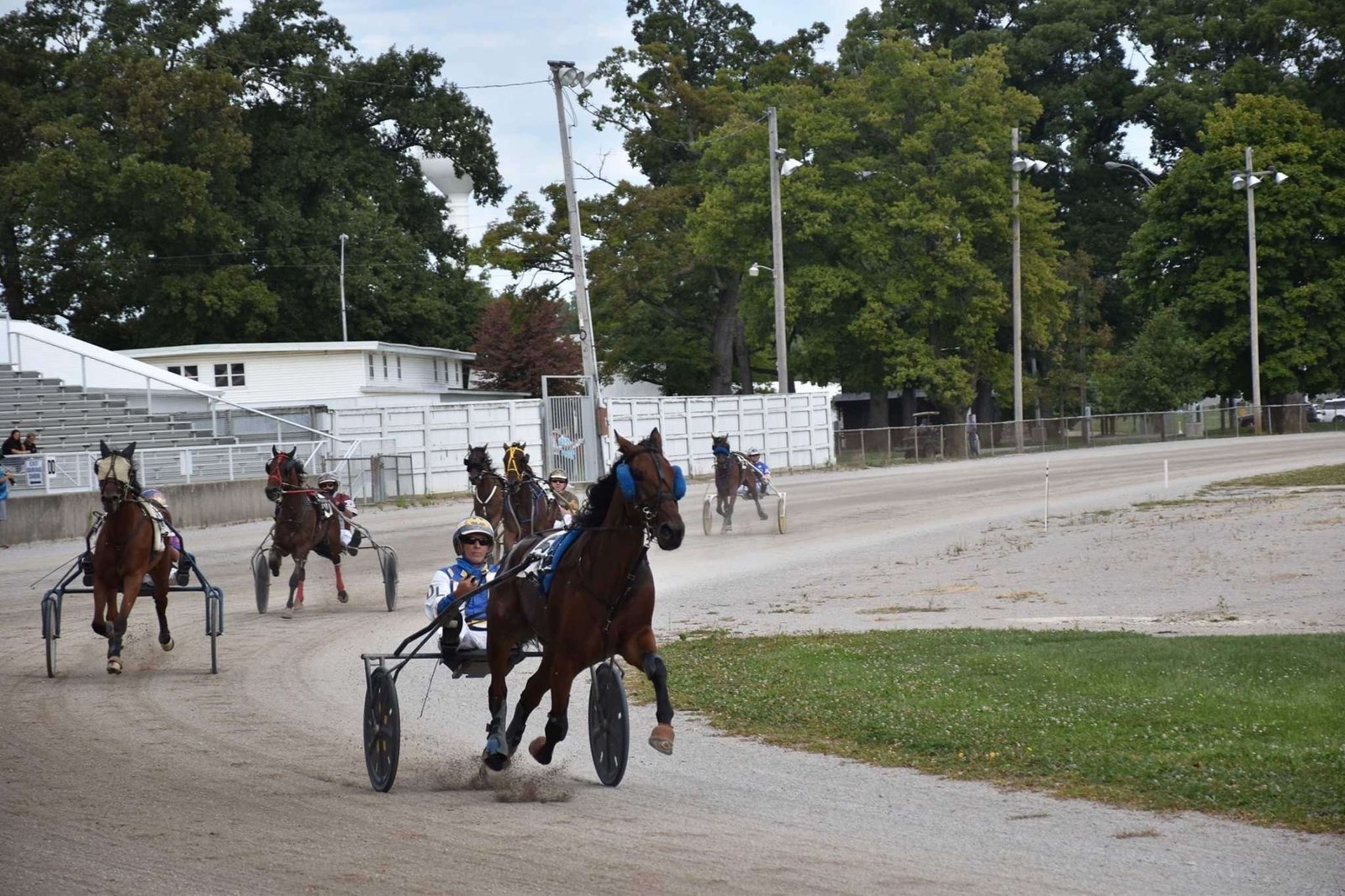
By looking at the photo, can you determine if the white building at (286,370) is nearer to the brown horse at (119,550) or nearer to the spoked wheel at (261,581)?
the spoked wheel at (261,581)

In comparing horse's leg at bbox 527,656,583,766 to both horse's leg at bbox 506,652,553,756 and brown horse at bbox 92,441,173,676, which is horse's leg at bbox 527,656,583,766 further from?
brown horse at bbox 92,441,173,676

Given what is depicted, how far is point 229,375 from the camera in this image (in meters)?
58.1

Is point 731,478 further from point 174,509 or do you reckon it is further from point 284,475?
point 174,509

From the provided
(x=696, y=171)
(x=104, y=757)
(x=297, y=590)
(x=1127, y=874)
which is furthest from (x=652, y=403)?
(x=1127, y=874)

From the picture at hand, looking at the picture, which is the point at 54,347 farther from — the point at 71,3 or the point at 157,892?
the point at 157,892

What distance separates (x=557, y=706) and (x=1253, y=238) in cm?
6193

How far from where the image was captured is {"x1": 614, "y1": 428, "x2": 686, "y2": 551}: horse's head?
822 centimetres

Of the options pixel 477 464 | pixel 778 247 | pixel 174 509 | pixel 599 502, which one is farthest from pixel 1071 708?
pixel 778 247

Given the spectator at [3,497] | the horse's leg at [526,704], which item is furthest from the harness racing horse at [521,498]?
the spectator at [3,497]

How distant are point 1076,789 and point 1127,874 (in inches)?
75.1

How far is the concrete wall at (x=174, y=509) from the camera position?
100 feet

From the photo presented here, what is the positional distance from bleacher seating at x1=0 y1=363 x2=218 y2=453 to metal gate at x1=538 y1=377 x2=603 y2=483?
8.84 meters

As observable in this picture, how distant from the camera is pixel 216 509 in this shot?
115 feet

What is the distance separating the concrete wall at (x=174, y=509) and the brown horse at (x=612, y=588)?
857 inches
